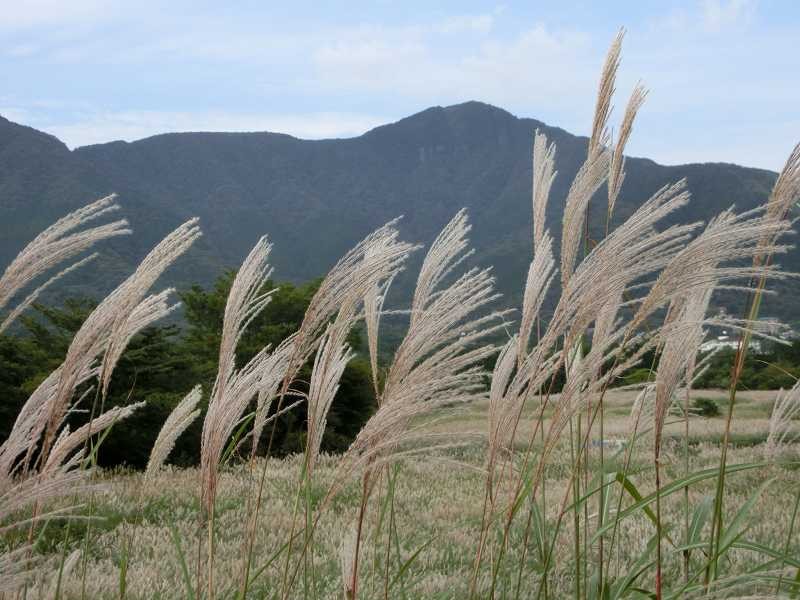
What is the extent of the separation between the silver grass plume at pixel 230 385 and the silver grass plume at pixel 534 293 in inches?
25.7

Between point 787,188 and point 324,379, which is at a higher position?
point 787,188

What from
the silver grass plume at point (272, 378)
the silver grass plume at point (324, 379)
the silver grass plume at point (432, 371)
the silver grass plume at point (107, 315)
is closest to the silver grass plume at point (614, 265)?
the silver grass plume at point (432, 371)

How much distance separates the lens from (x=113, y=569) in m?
5.31

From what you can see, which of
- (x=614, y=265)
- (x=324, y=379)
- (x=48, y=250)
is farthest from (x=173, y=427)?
(x=614, y=265)

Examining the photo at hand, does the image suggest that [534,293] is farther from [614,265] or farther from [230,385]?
[230,385]

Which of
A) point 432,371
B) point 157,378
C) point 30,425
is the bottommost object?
point 157,378

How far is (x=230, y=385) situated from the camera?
6.03ft

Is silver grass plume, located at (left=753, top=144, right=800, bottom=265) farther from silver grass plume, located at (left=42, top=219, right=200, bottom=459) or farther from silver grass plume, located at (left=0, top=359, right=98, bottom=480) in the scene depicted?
silver grass plume, located at (left=0, top=359, right=98, bottom=480)

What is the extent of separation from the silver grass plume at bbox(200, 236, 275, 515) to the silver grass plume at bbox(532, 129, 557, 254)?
875 mm

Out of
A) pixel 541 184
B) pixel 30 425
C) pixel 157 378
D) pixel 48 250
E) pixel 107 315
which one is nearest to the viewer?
pixel 48 250

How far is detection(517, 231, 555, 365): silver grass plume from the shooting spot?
1.78m

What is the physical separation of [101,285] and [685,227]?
155 metres

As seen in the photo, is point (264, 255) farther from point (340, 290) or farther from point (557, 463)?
point (557, 463)

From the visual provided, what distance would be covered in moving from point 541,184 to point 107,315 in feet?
4.59
